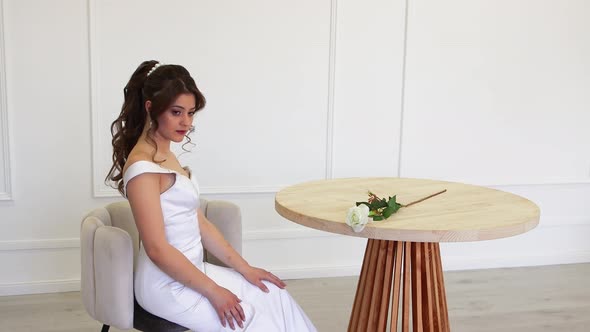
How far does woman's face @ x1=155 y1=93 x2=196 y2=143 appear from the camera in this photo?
199 centimetres

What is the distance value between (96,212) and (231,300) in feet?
2.10

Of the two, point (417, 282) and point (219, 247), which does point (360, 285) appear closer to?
point (417, 282)

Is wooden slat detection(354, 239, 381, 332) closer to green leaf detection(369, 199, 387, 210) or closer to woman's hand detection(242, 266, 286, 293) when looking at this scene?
green leaf detection(369, 199, 387, 210)

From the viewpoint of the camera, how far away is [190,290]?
6.46 feet

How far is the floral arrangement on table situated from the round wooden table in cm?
3

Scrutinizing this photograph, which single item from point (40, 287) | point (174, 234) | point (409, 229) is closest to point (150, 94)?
point (174, 234)

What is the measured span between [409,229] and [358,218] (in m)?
0.16

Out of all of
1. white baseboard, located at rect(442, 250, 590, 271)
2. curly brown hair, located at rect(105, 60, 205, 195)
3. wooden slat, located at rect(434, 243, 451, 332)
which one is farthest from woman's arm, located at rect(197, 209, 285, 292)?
white baseboard, located at rect(442, 250, 590, 271)

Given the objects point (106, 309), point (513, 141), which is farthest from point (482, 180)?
point (106, 309)

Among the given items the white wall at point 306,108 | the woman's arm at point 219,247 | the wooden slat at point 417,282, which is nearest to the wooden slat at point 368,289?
the wooden slat at point 417,282

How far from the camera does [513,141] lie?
4.12 m

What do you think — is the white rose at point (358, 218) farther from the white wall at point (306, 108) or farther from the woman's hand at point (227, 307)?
the white wall at point (306, 108)

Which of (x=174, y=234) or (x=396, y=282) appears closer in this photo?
(x=174, y=234)

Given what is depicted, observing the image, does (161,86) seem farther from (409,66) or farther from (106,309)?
(409,66)
